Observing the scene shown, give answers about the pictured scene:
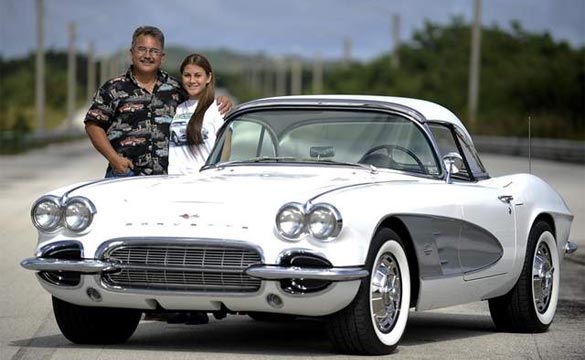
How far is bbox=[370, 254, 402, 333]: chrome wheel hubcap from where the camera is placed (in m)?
7.93

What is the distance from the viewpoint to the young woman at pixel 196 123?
9.61 meters

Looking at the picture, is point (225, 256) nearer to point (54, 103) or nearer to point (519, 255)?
point (519, 255)

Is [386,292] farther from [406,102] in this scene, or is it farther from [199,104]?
[199,104]

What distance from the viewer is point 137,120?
32.0 feet

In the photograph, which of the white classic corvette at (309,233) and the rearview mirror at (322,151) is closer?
the white classic corvette at (309,233)

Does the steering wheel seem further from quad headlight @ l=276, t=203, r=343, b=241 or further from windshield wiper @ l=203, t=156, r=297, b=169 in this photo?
quad headlight @ l=276, t=203, r=343, b=241

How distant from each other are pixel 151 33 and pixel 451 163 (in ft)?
6.98

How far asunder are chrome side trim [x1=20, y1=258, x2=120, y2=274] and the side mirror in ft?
7.15

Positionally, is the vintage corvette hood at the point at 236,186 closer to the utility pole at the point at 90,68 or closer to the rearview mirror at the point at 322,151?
the rearview mirror at the point at 322,151

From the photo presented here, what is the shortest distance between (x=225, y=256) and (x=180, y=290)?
286 mm

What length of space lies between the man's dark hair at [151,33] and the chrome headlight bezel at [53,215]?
6.07 ft

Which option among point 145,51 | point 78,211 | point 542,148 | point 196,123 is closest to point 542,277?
point 196,123

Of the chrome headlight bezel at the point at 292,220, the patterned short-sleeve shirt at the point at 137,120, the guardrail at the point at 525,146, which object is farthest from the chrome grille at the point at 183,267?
the guardrail at the point at 525,146

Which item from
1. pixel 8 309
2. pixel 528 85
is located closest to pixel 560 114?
pixel 528 85
